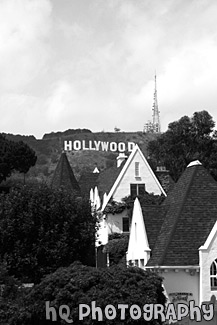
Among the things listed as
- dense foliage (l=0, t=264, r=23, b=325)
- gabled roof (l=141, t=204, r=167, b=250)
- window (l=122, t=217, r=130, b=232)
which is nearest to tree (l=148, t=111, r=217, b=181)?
window (l=122, t=217, r=130, b=232)

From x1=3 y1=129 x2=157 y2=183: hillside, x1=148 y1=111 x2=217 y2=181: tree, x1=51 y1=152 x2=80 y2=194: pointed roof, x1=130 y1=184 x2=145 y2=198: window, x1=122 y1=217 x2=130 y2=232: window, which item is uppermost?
x1=3 y1=129 x2=157 y2=183: hillside

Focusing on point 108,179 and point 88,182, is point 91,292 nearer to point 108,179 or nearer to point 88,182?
point 108,179

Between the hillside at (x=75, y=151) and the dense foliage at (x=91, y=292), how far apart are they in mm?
99880

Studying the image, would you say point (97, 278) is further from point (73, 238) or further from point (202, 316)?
point (73, 238)

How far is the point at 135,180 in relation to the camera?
2063 inches

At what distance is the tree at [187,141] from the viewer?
243 ft

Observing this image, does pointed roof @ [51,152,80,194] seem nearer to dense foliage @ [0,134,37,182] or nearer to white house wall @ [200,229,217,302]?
dense foliage @ [0,134,37,182]

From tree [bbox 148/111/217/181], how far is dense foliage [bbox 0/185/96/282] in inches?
1139

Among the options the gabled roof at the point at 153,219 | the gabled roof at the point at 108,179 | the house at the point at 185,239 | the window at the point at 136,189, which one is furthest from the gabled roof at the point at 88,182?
the house at the point at 185,239

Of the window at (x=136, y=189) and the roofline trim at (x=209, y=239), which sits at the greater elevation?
the window at (x=136, y=189)

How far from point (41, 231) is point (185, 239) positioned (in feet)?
44.2

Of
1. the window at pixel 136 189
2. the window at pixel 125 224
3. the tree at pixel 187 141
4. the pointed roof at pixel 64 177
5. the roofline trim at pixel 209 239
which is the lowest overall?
the roofline trim at pixel 209 239

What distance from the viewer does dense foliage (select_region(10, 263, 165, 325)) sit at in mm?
26188

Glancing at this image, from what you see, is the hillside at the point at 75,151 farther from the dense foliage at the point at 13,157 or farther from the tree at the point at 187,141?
the tree at the point at 187,141
